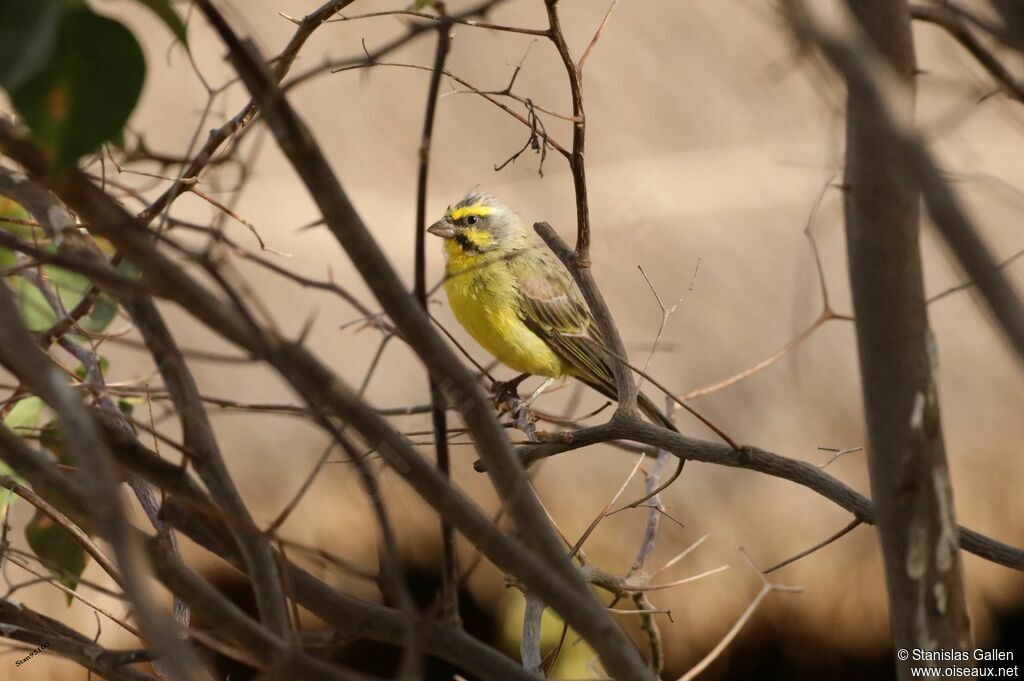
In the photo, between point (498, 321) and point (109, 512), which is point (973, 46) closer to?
point (109, 512)

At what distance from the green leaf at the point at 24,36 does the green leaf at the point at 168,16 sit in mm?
95

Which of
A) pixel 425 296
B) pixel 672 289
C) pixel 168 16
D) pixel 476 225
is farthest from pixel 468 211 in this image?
pixel 168 16

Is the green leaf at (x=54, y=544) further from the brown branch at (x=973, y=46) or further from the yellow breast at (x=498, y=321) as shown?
the yellow breast at (x=498, y=321)

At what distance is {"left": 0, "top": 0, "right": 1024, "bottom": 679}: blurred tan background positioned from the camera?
2.99 meters

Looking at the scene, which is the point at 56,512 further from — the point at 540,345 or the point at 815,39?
the point at 540,345

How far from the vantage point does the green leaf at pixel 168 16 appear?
783mm

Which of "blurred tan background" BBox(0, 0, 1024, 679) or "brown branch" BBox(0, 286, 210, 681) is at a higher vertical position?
"blurred tan background" BBox(0, 0, 1024, 679)

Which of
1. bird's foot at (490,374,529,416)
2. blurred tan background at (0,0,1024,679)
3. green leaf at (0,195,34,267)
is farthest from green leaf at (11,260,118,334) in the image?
bird's foot at (490,374,529,416)

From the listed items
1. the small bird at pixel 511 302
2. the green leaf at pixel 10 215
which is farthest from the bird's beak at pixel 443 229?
the green leaf at pixel 10 215

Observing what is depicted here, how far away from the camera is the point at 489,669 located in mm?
995

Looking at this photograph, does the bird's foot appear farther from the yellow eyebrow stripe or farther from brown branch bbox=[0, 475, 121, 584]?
brown branch bbox=[0, 475, 121, 584]

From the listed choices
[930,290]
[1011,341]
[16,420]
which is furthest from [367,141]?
[1011,341]

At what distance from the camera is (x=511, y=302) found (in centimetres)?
348

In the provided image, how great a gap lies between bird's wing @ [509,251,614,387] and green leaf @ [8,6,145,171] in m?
2.53
